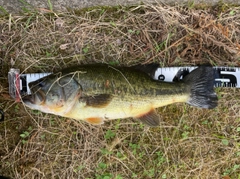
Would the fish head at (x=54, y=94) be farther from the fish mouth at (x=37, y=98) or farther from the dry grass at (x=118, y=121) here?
the dry grass at (x=118, y=121)

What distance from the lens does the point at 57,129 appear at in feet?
11.8

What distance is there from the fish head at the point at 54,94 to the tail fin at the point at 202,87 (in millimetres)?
1307

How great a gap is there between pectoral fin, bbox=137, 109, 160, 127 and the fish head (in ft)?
2.62

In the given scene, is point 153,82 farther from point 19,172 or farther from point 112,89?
point 19,172

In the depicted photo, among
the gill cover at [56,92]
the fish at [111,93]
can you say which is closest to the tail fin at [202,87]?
the fish at [111,93]

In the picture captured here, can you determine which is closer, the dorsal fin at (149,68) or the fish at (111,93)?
the fish at (111,93)

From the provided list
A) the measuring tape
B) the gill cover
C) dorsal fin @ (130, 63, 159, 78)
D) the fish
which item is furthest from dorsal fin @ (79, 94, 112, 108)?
the measuring tape

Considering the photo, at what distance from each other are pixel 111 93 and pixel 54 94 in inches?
23.9

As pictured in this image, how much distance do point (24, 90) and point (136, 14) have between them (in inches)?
66.6

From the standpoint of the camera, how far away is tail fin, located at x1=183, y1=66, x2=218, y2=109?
330 cm

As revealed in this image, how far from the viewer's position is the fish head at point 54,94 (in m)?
2.96

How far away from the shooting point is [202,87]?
10.9 feet

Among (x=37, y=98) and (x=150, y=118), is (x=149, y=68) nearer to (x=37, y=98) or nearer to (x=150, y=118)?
(x=150, y=118)

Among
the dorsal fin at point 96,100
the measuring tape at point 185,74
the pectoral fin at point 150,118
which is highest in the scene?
the measuring tape at point 185,74
